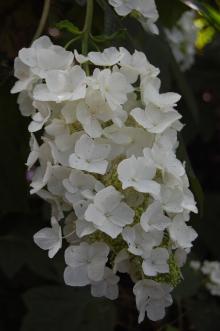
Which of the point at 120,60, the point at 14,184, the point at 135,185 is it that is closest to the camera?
the point at 135,185

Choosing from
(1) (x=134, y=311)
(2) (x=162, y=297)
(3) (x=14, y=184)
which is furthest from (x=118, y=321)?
(2) (x=162, y=297)

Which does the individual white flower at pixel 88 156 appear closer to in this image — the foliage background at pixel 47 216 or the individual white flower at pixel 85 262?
the individual white flower at pixel 85 262

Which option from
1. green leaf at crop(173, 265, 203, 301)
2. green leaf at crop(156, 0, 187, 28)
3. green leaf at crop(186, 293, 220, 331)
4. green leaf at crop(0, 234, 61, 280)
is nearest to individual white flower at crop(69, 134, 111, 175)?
green leaf at crop(156, 0, 187, 28)

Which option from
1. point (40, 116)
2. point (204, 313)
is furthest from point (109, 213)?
point (204, 313)

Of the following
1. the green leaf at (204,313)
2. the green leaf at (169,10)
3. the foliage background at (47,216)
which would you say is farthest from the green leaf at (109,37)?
the green leaf at (204,313)

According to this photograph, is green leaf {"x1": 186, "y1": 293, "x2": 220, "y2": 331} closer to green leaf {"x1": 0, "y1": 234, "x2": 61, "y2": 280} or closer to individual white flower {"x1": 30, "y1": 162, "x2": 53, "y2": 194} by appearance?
green leaf {"x1": 0, "y1": 234, "x2": 61, "y2": 280}

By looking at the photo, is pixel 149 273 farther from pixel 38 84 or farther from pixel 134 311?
pixel 134 311

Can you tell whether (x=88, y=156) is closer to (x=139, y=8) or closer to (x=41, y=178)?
(x=41, y=178)
